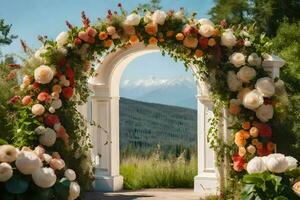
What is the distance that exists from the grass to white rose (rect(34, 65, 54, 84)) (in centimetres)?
402

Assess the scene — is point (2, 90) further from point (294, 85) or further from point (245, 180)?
point (294, 85)

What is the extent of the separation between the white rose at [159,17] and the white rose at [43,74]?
1571 millimetres

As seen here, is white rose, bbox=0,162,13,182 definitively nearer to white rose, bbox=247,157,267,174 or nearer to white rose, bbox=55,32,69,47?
white rose, bbox=247,157,267,174

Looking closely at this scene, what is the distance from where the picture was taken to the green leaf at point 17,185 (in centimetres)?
540

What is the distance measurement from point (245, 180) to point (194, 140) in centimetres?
887

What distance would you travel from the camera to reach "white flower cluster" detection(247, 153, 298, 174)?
672cm

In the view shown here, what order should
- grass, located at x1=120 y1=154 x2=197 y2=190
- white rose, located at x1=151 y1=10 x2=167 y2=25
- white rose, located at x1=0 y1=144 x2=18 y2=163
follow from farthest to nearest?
grass, located at x1=120 y1=154 x2=197 y2=190
white rose, located at x1=151 y1=10 x2=167 y2=25
white rose, located at x1=0 y1=144 x2=18 y2=163

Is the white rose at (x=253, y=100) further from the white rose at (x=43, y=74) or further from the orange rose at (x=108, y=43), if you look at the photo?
the white rose at (x=43, y=74)

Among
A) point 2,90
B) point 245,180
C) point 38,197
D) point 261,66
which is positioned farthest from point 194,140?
point 38,197

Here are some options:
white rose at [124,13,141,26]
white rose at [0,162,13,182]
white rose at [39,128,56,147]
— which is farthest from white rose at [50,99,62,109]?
white rose at [0,162,13,182]

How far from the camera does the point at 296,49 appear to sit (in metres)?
14.5

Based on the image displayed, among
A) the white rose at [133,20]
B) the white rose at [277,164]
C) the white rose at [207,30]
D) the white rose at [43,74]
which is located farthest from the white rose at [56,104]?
the white rose at [277,164]

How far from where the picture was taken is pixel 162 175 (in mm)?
11648

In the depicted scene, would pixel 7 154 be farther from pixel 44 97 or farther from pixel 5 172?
pixel 44 97
